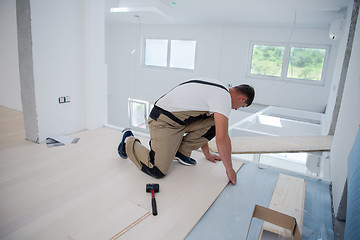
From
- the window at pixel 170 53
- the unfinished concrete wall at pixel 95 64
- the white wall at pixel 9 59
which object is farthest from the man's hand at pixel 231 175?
the window at pixel 170 53

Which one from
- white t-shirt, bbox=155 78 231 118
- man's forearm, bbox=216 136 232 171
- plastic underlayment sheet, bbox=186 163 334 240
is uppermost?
white t-shirt, bbox=155 78 231 118

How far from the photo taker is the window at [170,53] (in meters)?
7.55

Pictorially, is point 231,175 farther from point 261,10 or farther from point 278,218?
point 261,10

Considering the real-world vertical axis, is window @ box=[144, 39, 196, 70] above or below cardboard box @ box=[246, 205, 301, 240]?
above

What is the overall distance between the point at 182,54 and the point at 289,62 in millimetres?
3161

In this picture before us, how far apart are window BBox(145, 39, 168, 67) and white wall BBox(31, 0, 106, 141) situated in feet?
17.1

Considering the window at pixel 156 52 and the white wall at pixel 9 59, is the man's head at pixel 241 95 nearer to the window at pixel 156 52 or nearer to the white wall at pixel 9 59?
the white wall at pixel 9 59

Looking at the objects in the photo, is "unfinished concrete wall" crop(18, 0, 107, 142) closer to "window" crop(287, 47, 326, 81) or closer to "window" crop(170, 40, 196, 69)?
"window" crop(170, 40, 196, 69)

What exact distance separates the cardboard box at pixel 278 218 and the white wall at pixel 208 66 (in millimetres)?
5408

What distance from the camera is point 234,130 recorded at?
3.37 metres

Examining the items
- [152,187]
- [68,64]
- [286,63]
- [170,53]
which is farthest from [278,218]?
[170,53]

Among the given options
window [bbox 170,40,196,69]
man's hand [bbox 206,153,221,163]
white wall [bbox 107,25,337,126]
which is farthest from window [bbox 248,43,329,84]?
man's hand [bbox 206,153,221,163]

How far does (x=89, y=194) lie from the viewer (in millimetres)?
1598

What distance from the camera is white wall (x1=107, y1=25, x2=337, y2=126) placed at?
5980 millimetres
